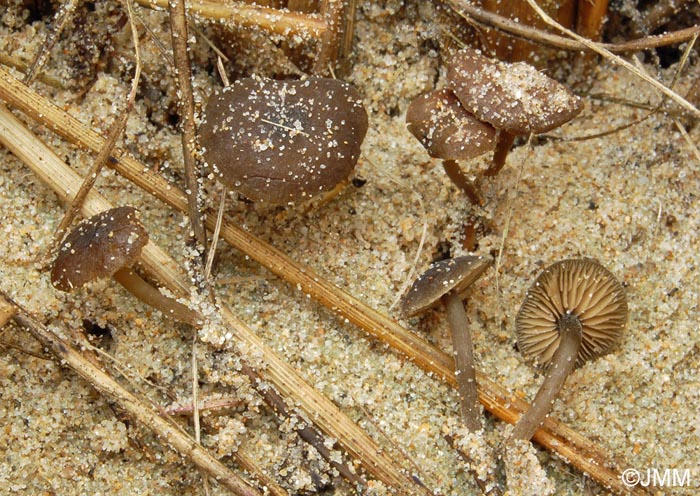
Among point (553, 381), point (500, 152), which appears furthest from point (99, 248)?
point (553, 381)

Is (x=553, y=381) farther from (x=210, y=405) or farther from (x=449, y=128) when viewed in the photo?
(x=210, y=405)

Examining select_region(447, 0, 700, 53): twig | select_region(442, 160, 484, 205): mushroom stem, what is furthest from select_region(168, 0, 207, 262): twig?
select_region(447, 0, 700, 53): twig

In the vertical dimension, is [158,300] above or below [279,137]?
below

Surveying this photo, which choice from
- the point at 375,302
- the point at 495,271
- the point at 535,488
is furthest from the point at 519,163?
the point at 535,488

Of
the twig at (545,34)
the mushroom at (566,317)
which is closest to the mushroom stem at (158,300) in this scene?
the mushroom at (566,317)

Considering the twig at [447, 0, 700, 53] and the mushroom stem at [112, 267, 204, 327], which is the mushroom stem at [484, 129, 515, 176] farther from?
the mushroom stem at [112, 267, 204, 327]

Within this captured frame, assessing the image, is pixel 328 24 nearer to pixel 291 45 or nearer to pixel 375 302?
pixel 291 45
